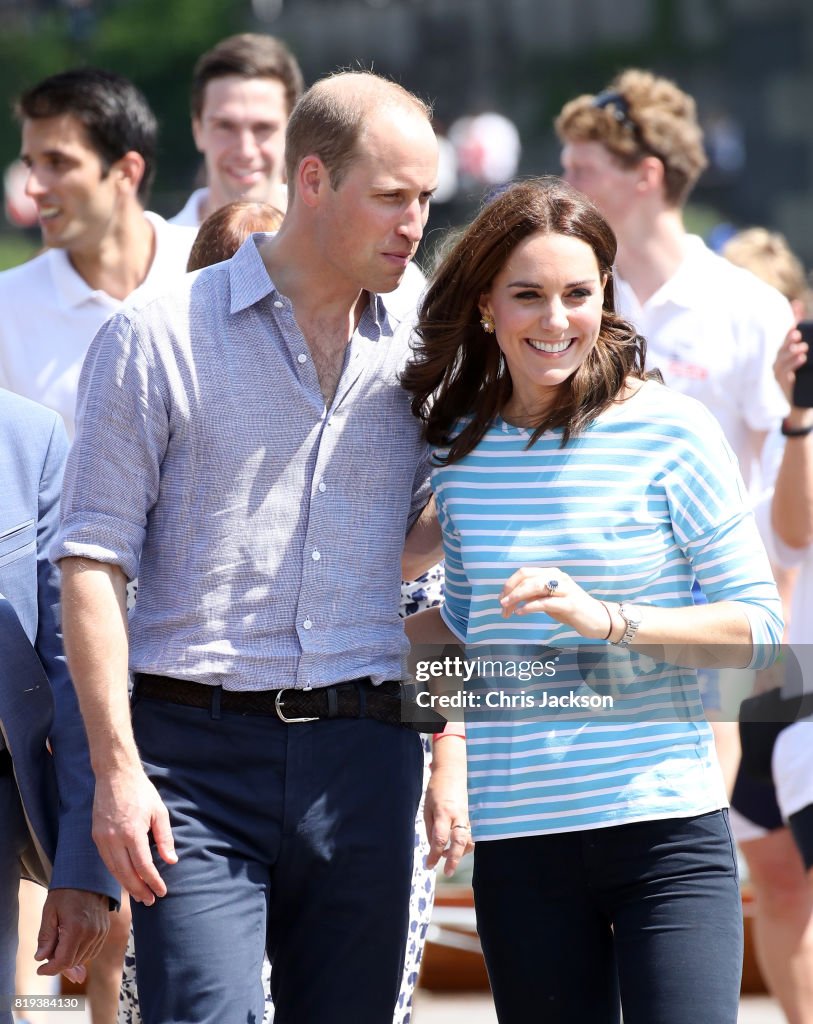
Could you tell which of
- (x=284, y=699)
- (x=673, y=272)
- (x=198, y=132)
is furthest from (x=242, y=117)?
(x=284, y=699)

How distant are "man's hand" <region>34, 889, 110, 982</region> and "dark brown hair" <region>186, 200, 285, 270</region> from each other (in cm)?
128

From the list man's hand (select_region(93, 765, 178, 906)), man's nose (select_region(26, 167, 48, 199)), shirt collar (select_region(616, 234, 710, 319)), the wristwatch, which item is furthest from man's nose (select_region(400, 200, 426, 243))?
man's nose (select_region(26, 167, 48, 199))

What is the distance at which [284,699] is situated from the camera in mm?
2799

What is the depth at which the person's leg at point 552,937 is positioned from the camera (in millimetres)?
2734

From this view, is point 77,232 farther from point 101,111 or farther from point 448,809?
point 448,809

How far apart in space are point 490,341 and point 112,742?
3.11 feet

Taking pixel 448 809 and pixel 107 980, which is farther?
pixel 107 980

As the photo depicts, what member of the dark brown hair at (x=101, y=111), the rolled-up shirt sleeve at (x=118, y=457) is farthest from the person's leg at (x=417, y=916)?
the dark brown hair at (x=101, y=111)

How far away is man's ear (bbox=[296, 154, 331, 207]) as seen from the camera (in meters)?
2.88

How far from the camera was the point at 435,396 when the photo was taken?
2.99 m

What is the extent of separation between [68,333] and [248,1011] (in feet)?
7.75

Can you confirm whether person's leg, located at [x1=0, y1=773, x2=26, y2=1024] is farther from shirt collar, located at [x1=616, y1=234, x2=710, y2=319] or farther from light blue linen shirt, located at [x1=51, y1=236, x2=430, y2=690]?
shirt collar, located at [x1=616, y1=234, x2=710, y2=319]

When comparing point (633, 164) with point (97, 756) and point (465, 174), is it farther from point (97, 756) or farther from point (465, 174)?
point (465, 174)

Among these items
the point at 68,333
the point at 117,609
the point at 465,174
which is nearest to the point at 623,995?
the point at 117,609
